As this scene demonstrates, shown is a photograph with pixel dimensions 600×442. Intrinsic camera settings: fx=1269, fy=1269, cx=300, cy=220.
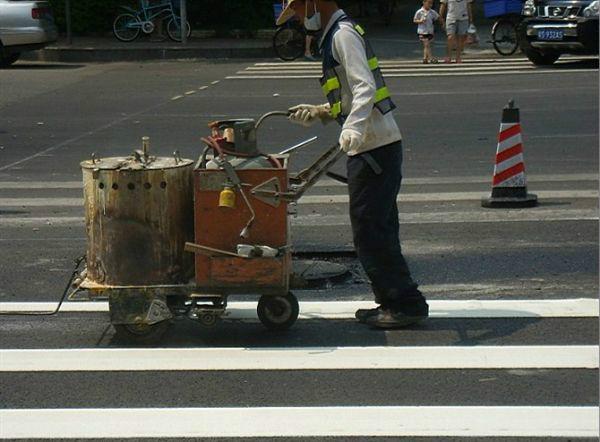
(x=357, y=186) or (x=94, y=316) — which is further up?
(x=357, y=186)

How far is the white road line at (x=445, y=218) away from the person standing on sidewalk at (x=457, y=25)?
1380cm

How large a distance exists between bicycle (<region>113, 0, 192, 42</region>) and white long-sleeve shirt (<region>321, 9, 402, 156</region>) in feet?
72.6

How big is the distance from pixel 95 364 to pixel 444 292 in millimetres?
2435

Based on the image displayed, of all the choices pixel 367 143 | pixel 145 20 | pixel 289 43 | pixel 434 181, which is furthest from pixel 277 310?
pixel 145 20

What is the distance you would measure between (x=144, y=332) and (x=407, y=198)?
16.3 ft

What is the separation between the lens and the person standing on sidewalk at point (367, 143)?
660 centimetres

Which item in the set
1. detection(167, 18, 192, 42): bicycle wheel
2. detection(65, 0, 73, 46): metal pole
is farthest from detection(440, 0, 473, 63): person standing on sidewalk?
detection(65, 0, 73, 46): metal pole

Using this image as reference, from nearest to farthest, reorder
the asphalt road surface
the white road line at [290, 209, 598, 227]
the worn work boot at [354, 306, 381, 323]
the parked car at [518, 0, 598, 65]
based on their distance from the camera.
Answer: the asphalt road surface < the worn work boot at [354, 306, 381, 323] < the white road line at [290, 209, 598, 227] < the parked car at [518, 0, 598, 65]

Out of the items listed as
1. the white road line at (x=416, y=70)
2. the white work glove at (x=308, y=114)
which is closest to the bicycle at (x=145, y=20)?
the white road line at (x=416, y=70)

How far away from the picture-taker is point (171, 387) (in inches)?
240

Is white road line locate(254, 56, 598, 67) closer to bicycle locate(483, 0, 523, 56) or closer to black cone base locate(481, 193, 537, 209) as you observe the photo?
bicycle locate(483, 0, 523, 56)

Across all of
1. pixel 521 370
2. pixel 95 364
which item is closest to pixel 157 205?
pixel 95 364

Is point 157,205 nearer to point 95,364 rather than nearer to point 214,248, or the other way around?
point 214,248

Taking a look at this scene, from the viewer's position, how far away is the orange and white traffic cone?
35.0ft
